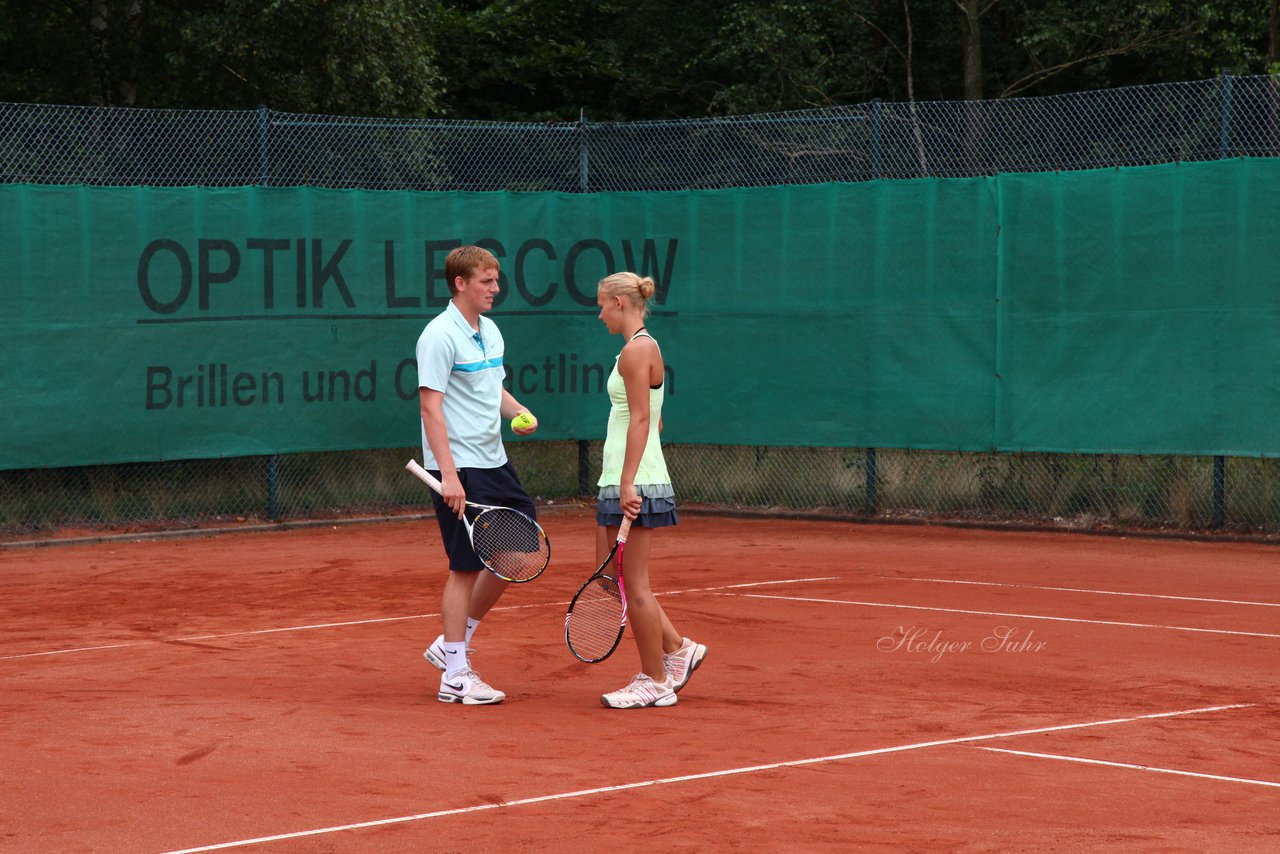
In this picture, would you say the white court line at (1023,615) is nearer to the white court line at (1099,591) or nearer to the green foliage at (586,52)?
the white court line at (1099,591)

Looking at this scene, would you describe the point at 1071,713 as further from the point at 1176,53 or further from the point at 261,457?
the point at 1176,53

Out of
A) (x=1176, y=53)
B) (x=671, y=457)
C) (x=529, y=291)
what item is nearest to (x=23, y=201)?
(x=529, y=291)

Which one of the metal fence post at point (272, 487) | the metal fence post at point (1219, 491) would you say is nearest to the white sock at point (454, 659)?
the metal fence post at point (272, 487)

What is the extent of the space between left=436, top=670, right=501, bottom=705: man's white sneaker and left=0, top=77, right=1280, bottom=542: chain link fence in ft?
21.6

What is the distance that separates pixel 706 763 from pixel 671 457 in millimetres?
9388

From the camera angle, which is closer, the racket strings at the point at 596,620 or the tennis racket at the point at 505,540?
the tennis racket at the point at 505,540

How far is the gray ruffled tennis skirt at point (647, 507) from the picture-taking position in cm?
647

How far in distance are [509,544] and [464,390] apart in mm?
627

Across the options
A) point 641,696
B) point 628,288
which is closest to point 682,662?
point 641,696

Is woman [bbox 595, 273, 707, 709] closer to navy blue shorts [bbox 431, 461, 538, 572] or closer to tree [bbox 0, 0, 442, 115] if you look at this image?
navy blue shorts [bbox 431, 461, 538, 572]

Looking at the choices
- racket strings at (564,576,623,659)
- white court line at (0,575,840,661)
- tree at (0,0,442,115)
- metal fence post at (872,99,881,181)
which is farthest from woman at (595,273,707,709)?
tree at (0,0,442,115)

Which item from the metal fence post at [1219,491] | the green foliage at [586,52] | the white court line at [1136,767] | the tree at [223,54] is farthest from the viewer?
the green foliage at [586,52]

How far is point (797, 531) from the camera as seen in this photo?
12984 mm

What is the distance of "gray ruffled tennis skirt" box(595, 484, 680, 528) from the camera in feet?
21.2
